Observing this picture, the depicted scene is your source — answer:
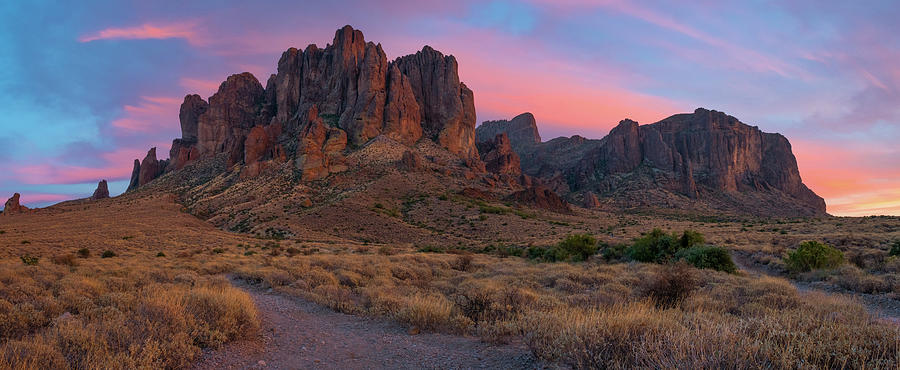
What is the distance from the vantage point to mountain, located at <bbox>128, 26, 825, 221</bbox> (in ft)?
243

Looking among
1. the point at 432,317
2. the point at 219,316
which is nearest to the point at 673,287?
the point at 432,317

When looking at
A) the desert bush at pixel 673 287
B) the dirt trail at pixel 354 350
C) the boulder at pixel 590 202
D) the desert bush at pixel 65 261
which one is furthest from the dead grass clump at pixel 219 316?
the boulder at pixel 590 202

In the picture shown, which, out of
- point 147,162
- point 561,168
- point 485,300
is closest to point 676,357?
point 485,300

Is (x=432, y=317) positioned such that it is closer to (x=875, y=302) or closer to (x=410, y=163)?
(x=875, y=302)

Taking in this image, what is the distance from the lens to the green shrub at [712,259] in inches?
703

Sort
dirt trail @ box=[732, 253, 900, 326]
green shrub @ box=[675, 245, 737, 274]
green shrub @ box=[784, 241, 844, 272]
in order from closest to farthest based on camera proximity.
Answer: dirt trail @ box=[732, 253, 900, 326]
green shrub @ box=[784, 241, 844, 272]
green shrub @ box=[675, 245, 737, 274]

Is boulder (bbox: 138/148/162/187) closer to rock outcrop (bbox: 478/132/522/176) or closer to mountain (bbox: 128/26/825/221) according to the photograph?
mountain (bbox: 128/26/825/221)

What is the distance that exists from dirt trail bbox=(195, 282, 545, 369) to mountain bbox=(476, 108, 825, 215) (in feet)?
335

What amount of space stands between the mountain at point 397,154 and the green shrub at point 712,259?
44845mm

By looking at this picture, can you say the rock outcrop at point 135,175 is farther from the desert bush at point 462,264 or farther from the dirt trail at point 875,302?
the dirt trail at point 875,302

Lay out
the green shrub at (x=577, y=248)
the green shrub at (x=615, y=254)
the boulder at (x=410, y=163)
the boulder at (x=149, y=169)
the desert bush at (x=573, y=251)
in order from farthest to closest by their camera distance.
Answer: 1. the boulder at (x=149, y=169)
2. the boulder at (x=410, y=163)
3. the green shrub at (x=615, y=254)
4. the green shrub at (x=577, y=248)
5. the desert bush at (x=573, y=251)

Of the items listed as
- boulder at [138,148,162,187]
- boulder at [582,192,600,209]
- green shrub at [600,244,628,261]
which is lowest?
green shrub at [600,244,628,261]

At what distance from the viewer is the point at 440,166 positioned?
86750 millimetres

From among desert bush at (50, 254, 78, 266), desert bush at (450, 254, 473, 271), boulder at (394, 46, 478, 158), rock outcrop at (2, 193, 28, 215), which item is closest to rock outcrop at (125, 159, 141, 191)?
rock outcrop at (2, 193, 28, 215)
